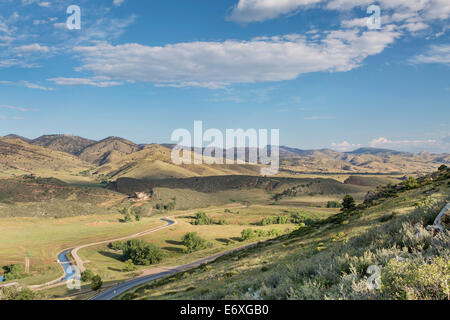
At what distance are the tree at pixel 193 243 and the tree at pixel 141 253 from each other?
14044 millimetres

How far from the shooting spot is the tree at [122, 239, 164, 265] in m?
110

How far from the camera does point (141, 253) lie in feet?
366

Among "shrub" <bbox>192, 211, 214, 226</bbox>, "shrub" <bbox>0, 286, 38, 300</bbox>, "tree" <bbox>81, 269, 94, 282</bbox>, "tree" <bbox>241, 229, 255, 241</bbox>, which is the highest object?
"shrub" <bbox>0, 286, 38, 300</bbox>

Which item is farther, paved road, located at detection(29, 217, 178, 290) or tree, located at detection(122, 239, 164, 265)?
tree, located at detection(122, 239, 164, 265)

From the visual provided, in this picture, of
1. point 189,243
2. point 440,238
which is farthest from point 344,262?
point 189,243

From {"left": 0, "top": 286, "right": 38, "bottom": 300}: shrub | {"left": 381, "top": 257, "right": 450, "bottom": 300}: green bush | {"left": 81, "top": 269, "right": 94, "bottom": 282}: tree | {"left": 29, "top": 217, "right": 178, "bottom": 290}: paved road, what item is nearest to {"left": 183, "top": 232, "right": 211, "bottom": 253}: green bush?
{"left": 29, "top": 217, "right": 178, "bottom": 290}: paved road

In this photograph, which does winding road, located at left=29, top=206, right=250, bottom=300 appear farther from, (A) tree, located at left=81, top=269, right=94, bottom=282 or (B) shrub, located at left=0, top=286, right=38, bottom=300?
(B) shrub, located at left=0, top=286, right=38, bottom=300

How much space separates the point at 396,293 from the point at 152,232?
150784 mm

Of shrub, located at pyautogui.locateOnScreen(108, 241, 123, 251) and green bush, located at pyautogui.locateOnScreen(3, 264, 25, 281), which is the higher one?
green bush, located at pyautogui.locateOnScreen(3, 264, 25, 281)

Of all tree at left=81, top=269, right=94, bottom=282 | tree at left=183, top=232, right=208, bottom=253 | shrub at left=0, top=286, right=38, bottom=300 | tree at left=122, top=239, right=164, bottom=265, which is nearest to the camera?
shrub at left=0, top=286, right=38, bottom=300

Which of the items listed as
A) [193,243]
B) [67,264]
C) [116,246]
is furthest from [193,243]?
[67,264]

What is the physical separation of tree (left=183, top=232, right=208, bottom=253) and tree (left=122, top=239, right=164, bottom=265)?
46.1ft
